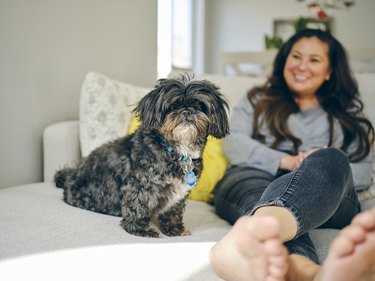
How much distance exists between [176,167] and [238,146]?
62cm

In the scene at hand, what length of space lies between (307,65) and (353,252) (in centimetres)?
145

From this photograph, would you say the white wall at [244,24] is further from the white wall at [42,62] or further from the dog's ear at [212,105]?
the dog's ear at [212,105]

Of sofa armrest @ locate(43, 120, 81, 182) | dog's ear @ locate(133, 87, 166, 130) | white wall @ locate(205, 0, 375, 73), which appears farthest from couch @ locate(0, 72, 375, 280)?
white wall @ locate(205, 0, 375, 73)

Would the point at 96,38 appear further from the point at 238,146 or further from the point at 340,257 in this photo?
the point at 340,257

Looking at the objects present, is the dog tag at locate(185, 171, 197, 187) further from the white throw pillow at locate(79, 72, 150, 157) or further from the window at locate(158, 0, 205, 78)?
the window at locate(158, 0, 205, 78)

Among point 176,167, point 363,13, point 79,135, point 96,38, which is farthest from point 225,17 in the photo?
point 176,167

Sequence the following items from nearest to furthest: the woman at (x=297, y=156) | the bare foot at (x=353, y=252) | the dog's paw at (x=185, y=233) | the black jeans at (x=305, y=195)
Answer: the bare foot at (x=353, y=252)
the woman at (x=297, y=156)
the black jeans at (x=305, y=195)
the dog's paw at (x=185, y=233)

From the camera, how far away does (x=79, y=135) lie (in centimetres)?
215

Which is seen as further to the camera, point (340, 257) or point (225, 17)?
point (225, 17)

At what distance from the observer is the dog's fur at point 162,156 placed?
56.3 inches

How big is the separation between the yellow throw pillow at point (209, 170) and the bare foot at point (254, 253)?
0.98 metres

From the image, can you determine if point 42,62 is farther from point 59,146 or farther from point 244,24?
point 244,24

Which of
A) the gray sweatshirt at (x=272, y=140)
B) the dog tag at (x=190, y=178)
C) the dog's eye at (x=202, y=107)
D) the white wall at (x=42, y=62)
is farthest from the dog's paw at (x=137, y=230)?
the white wall at (x=42, y=62)

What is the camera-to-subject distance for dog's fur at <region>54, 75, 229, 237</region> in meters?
1.43
